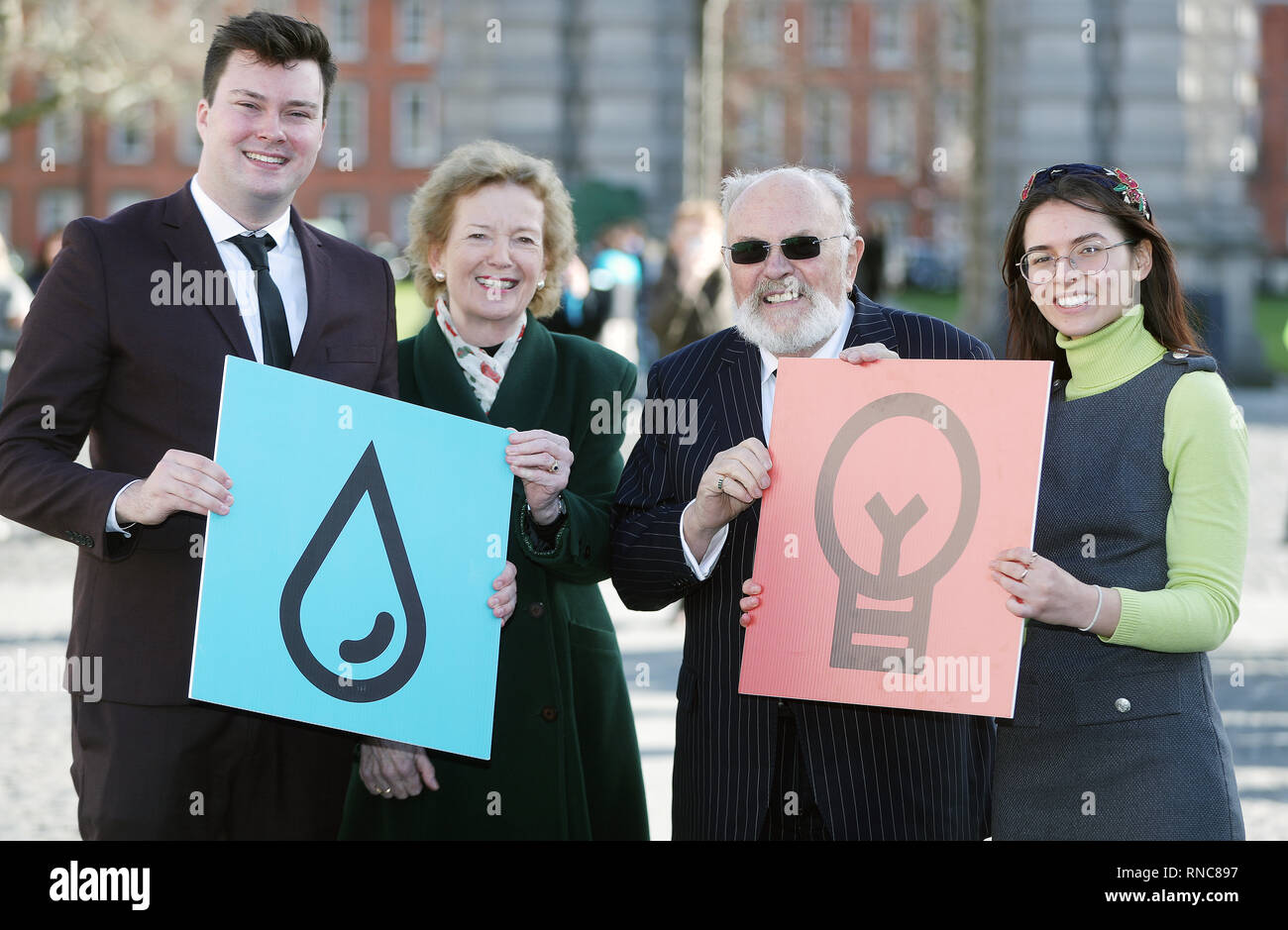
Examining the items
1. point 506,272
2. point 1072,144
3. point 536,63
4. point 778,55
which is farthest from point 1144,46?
point 778,55

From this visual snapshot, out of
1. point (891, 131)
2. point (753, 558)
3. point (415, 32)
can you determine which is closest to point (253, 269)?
point (753, 558)

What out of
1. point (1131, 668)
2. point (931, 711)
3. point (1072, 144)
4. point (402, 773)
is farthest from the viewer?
point (1072, 144)

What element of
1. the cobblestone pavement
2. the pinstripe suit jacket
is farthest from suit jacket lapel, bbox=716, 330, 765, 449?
the cobblestone pavement

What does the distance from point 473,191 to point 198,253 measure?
0.77 metres

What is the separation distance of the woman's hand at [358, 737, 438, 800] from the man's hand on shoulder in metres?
0.78

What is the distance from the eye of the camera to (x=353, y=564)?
321cm

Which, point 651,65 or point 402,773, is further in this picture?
point 651,65

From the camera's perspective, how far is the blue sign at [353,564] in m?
3.07

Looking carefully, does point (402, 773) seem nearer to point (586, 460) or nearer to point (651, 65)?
point (586, 460)

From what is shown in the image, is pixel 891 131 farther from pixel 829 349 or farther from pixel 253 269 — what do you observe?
pixel 253 269

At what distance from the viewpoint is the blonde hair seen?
148 inches

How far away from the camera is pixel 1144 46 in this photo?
2120 cm

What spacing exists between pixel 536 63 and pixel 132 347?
19600 mm

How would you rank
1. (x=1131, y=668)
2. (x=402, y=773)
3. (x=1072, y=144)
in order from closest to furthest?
(x=1131, y=668), (x=402, y=773), (x=1072, y=144)
